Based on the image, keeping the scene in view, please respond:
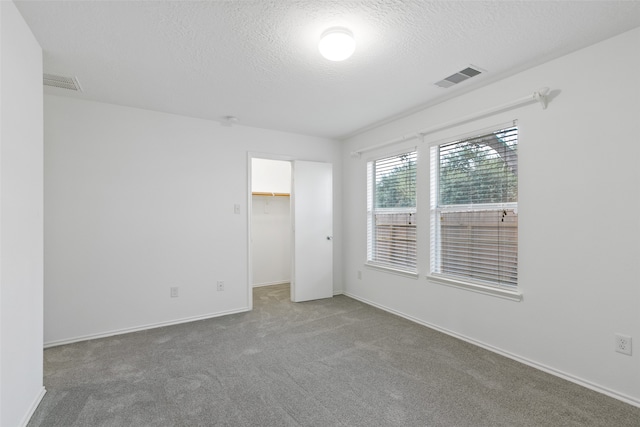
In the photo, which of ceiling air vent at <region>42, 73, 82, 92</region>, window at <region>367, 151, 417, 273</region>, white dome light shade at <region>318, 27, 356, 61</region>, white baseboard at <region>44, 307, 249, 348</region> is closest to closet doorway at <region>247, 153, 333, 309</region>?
white baseboard at <region>44, 307, 249, 348</region>

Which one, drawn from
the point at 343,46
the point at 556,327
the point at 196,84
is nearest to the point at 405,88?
the point at 343,46

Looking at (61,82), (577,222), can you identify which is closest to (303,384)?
(577,222)

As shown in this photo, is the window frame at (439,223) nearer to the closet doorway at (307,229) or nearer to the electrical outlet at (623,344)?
the electrical outlet at (623,344)

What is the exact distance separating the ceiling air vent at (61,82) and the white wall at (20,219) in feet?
1.88

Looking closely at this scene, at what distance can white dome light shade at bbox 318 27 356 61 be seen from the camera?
6.40 ft

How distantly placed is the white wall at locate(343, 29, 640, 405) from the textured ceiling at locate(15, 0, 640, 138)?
247mm

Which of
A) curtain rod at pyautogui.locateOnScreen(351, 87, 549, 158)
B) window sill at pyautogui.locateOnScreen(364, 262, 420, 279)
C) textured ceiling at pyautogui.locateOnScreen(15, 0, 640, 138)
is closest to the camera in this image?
textured ceiling at pyautogui.locateOnScreen(15, 0, 640, 138)

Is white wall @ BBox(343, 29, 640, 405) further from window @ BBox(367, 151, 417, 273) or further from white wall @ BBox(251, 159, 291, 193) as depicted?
white wall @ BBox(251, 159, 291, 193)

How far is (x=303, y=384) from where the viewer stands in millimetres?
2260

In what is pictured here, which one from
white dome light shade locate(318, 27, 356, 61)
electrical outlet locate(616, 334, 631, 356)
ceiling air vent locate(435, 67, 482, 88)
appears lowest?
electrical outlet locate(616, 334, 631, 356)

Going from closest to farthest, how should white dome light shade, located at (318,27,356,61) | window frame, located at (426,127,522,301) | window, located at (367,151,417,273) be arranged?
white dome light shade, located at (318,27,356,61) < window frame, located at (426,127,522,301) < window, located at (367,151,417,273)

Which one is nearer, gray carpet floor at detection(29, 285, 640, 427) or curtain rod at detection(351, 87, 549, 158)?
gray carpet floor at detection(29, 285, 640, 427)

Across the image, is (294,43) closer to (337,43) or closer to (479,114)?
(337,43)

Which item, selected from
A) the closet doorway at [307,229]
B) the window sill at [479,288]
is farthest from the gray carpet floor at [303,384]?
the closet doorway at [307,229]
